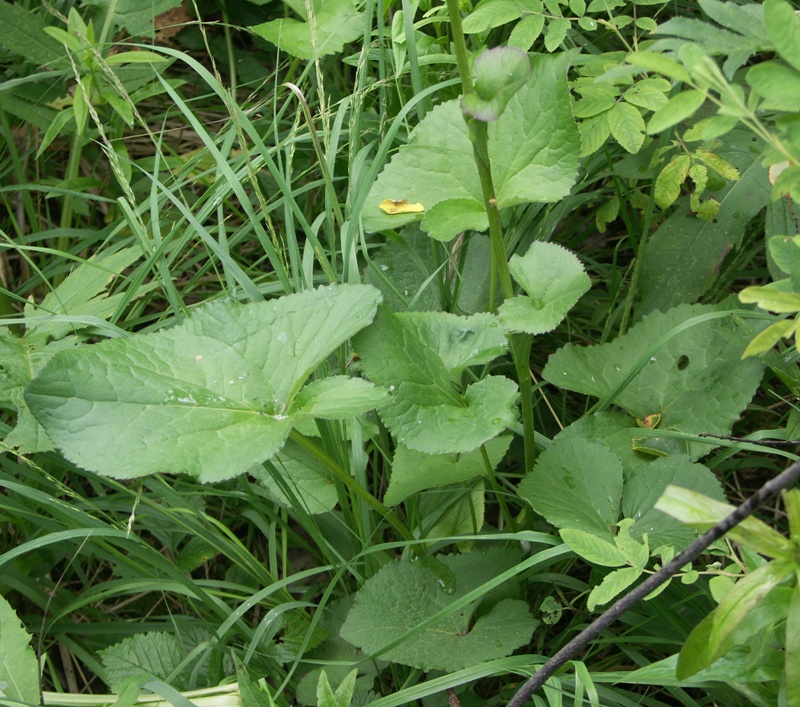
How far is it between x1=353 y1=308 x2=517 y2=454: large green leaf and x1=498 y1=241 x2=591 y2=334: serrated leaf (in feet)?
0.16

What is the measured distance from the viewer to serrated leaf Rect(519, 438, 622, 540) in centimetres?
129

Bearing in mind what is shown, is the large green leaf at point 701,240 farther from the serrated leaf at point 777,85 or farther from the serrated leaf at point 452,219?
the serrated leaf at point 777,85

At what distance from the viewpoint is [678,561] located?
2.74 ft

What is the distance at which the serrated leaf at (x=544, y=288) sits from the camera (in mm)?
1218

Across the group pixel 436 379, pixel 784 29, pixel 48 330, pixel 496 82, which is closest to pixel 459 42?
pixel 496 82

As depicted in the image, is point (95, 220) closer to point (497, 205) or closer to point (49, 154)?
point (49, 154)

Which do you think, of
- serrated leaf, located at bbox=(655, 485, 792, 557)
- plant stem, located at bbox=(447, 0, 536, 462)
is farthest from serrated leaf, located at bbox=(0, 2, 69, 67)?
serrated leaf, located at bbox=(655, 485, 792, 557)

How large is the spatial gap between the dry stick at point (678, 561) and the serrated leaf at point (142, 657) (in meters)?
0.71

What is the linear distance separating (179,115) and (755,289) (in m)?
1.97

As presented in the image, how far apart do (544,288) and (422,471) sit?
0.36 m

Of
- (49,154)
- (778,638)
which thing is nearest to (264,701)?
(778,638)

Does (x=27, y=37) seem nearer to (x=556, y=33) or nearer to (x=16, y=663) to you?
(x=556, y=33)

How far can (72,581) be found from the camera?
179cm

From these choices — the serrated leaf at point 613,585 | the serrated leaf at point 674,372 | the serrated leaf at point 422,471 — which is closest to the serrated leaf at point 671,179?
the serrated leaf at point 674,372
